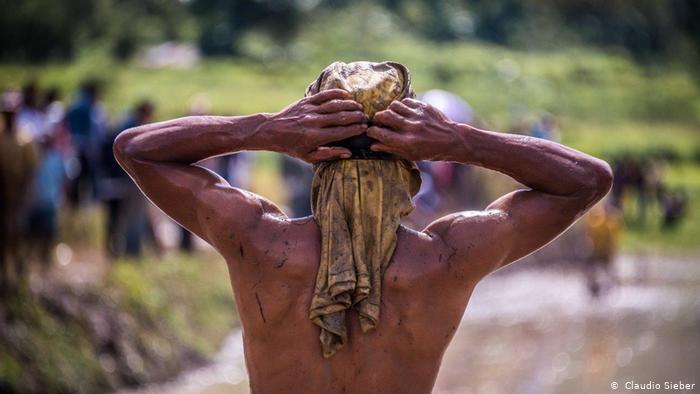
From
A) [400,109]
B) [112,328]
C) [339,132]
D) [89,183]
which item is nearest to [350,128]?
[339,132]

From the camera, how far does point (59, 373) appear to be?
388 inches

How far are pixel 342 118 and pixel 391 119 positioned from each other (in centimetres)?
13

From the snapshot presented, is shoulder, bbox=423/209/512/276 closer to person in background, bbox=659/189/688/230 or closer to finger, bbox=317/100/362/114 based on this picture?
finger, bbox=317/100/362/114

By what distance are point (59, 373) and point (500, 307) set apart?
763 cm

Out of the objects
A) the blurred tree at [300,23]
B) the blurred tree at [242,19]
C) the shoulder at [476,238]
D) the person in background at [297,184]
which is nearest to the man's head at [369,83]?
the shoulder at [476,238]

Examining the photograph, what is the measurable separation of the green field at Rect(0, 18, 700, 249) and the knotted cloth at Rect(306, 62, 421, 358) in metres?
19.8

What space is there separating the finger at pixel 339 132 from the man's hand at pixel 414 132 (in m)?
0.03

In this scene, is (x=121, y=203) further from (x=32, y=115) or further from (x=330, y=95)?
(x=330, y=95)

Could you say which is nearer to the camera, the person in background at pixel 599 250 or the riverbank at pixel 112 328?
the riverbank at pixel 112 328

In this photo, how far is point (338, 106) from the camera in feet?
11.8

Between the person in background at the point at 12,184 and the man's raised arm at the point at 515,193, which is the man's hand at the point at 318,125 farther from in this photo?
the person in background at the point at 12,184

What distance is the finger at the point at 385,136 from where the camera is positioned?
3.58m

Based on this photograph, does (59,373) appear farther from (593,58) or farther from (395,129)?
(593,58)

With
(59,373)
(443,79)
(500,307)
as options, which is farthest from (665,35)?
(59,373)
